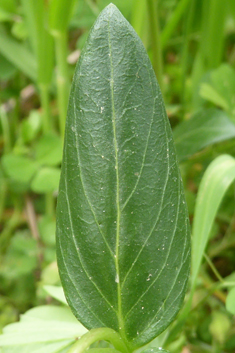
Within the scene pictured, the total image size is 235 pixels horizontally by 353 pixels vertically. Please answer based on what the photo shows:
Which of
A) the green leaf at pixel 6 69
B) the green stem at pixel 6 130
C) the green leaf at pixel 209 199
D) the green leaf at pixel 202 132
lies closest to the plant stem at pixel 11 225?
the green stem at pixel 6 130

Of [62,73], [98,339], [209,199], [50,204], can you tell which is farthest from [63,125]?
[98,339]

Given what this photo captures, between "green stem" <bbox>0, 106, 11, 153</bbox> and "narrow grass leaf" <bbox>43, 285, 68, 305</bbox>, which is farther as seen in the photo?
"green stem" <bbox>0, 106, 11, 153</bbox>

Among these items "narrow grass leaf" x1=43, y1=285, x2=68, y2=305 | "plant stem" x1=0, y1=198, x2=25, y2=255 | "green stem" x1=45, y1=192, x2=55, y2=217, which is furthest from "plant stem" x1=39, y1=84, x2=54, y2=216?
"narrow grass leaf" x1=43, y1=285, x2=68, y2=305

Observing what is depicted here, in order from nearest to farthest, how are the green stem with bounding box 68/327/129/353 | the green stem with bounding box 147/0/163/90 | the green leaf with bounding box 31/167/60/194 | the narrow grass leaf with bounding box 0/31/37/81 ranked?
1. the green stem with bounding box 68/327/129/353
2. the green stem with bounding box 147/0/163/90
3. the green leaf with bounding box 31/167/60/194
4. the narrow grass leaf with bounding box 0/31/37/81

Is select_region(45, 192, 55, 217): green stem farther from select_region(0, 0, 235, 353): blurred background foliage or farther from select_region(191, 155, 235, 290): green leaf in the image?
select_region(191, 155, 235, 290): green leaf

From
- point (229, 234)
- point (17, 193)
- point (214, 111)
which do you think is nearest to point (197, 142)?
point (214, 111)

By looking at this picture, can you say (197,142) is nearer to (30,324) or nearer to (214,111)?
(214,111)

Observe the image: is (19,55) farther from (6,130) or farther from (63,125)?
(63,125)
